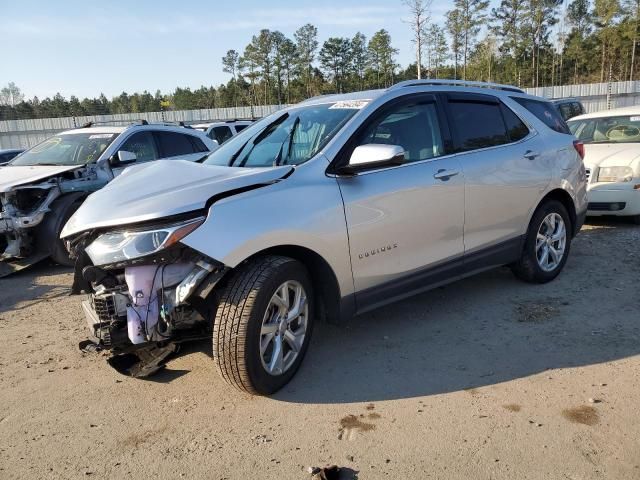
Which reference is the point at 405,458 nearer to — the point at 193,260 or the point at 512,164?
the point at 193,260

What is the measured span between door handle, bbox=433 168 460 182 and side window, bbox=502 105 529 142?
41.4 inches

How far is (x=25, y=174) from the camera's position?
6969 millimetres

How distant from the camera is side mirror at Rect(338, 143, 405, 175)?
136 inches

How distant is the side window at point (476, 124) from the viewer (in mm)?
4496

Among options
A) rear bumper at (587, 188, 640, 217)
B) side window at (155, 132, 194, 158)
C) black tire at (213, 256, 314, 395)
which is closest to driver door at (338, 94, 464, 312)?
black tire at (213, 256, 314, 395)

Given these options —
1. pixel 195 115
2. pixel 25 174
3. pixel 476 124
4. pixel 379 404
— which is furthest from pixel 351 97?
pixel 195 115

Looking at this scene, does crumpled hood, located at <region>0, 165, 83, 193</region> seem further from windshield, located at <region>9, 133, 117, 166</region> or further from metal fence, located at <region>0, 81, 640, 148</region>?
metal fence, located at <region>0, 81, 640, 148</region>

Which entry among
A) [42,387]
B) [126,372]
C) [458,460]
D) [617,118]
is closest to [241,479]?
[458,460]

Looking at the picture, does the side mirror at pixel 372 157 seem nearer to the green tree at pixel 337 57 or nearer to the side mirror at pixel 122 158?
the side mirror at pixel 122 158

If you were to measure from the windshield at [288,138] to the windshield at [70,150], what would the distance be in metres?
3.88

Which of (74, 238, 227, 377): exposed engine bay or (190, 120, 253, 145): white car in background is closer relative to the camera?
(74, 238, 227, 377): exposed engine bay

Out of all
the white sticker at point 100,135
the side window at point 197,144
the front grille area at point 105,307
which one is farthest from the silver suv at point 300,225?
Answer: the side window at point 197,144

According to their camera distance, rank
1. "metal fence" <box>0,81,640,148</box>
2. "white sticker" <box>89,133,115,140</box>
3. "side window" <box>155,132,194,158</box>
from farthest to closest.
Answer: "metal fence" <box>0,81,640,148</box>, "side window" <box>155,132,194,158</box>, "white sticker" <box>89,133,115,140</box>

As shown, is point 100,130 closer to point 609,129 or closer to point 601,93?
point 609,129
